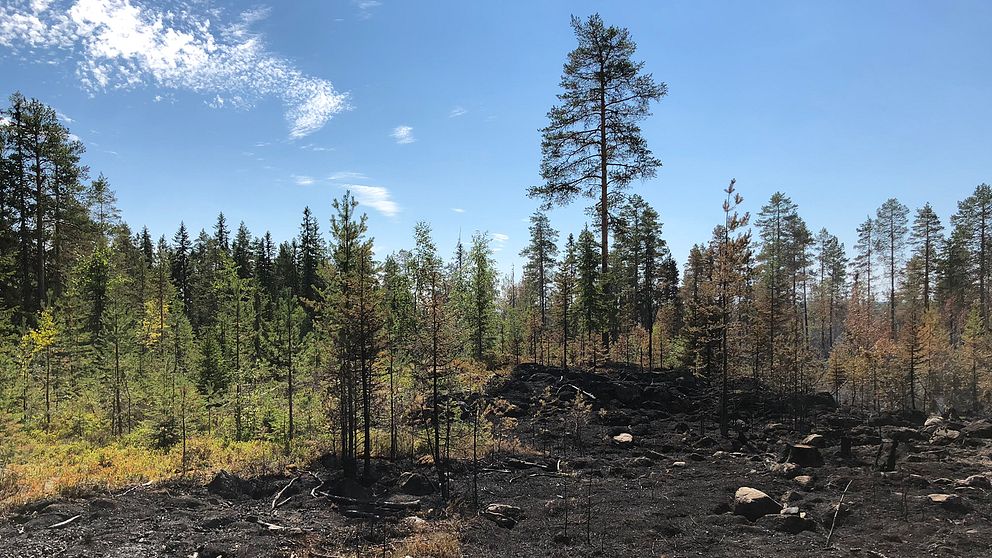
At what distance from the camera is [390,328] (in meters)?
20.8

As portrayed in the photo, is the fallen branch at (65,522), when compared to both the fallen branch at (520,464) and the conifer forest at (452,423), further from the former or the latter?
the fallen branch at (520,464)

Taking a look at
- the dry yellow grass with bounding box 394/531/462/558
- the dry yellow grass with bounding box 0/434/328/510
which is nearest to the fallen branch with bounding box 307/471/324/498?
the dry yellow grass with bounding box 0/434/328/510

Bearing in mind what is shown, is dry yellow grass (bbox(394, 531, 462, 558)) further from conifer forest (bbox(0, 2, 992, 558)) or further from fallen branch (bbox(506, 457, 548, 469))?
fallen branch (bbox(506, 457, 548, 469))

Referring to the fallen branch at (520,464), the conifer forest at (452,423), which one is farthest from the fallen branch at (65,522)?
the fallen branch at (520,464)

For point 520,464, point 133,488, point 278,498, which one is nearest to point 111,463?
point 133,488

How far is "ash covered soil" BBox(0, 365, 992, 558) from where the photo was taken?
9.09 m

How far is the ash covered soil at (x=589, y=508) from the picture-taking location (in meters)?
9.09

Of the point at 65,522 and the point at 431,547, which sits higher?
the point at 65,522

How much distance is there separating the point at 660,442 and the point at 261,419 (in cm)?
1726

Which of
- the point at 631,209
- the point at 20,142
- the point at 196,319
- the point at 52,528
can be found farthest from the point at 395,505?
the point at 196,319

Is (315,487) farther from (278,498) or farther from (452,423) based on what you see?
(452,423)

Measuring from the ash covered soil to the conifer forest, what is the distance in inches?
3.2

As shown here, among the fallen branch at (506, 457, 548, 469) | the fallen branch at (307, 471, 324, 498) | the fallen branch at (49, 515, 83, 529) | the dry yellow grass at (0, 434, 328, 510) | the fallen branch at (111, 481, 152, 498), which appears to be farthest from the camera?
the fallen branch at (506, 457, 548, 469)

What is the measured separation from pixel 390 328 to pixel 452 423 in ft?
16.4
